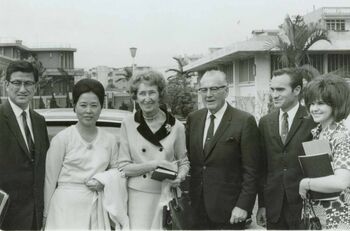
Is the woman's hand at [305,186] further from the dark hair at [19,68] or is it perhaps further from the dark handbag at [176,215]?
the dark hair at [19,68]

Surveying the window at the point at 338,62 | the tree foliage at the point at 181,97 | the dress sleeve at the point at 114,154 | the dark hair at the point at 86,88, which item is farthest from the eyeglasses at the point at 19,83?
the tree foliage at the point at 181,97

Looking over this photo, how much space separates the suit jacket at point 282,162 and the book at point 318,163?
454 mm

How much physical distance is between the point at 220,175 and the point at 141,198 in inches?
24.6

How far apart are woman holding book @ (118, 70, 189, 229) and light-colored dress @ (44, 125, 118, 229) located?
0.20 metres

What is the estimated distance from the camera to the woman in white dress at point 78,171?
11.3 ft

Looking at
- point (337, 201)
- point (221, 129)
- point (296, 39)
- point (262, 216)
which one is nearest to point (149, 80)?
point (221, 129)

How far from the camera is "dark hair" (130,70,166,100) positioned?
3600mm

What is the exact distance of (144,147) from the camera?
361cm

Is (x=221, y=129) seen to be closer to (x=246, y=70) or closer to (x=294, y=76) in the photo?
(x=294, y=76)

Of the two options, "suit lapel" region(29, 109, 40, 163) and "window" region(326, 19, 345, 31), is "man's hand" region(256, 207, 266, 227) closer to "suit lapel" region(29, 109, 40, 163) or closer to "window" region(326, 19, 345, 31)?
"suit lapel" region(29, 109, 40, 163)

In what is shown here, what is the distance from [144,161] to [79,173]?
0.47 metres

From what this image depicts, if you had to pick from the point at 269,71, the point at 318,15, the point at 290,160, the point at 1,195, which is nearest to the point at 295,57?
the point at 269,71

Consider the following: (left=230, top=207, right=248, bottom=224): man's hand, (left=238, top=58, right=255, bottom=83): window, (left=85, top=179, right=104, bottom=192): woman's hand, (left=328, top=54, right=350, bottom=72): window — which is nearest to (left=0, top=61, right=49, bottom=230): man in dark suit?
(left=85, top=179, right=104, bottom=192): woman's hand

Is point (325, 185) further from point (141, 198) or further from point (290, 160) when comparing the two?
point (141, 198)
